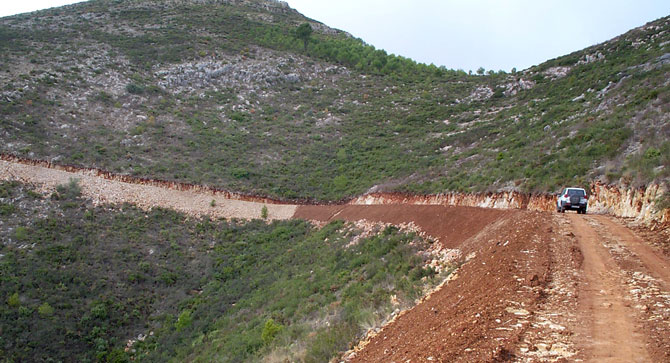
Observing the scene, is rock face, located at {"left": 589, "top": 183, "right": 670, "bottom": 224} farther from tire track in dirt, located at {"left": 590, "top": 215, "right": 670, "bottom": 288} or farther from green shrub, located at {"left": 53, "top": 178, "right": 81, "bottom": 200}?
green shrub, located at {"left": 53, "top": 178, "right": 81, "bottom": 200}

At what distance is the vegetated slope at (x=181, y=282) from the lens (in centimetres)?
1468

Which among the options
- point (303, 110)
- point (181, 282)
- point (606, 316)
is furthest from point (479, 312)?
point (303, 110)

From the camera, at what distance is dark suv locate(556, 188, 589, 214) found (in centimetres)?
1678

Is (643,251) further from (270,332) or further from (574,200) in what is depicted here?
(270,332)

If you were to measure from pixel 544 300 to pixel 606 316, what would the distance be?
94 centimetres

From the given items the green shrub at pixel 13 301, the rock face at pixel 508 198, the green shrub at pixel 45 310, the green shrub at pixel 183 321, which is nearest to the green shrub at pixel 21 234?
the green shrub at pixel 13 301

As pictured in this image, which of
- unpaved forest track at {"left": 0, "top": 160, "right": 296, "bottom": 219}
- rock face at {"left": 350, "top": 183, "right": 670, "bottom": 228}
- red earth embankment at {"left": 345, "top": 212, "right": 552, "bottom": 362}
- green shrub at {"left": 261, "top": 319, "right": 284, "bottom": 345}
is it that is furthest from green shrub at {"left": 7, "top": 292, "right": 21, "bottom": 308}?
rock face at {"left": 350, "top": 183, "right": 670, "bottom": 228}

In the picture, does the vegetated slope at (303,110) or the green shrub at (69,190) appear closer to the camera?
the vegetated slope at (303,110)

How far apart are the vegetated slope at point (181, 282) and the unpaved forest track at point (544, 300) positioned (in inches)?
71.9

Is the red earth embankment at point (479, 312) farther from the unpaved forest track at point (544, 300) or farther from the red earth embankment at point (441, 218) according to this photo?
the red earth embankment at point (441, 218)

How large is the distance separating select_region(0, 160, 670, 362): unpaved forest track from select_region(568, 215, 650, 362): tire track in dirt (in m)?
0.01

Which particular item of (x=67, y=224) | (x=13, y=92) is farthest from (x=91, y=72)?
(x=67, y=224)

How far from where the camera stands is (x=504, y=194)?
22.3m

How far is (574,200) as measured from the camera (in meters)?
16.9
